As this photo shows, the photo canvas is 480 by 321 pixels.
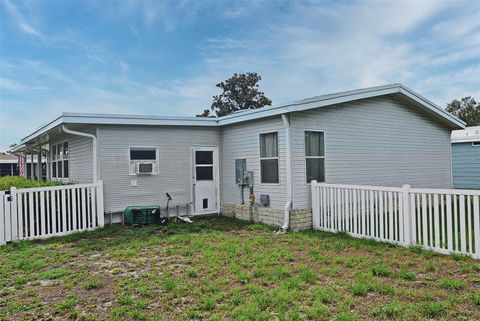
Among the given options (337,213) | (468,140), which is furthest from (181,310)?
(468,140)

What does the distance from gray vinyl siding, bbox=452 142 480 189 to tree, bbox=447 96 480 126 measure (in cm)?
2244

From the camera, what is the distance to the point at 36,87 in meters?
16.5

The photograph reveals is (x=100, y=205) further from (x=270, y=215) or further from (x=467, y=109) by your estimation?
(x=467, y=109)

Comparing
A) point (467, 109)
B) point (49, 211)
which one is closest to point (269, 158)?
point (49, 211)

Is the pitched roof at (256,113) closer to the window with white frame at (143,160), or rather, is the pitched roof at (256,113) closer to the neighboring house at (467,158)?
the window with white frame at (143,160)

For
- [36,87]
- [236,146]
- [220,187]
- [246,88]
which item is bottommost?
[220,187]

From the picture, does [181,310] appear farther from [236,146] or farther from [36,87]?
[36,87]

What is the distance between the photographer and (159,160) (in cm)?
948

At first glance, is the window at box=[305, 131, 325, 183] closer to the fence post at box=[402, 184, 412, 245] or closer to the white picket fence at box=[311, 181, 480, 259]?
the white picket fence at box=[311, 181, 480, 259]

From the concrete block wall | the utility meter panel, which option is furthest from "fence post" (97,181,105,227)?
the utility meter panel

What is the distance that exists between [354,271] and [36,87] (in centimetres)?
1726

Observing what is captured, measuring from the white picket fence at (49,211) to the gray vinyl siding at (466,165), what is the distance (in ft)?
48.7

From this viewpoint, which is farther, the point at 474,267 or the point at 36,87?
the point at 36,87

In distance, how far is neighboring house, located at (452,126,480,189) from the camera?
14.5 meters
